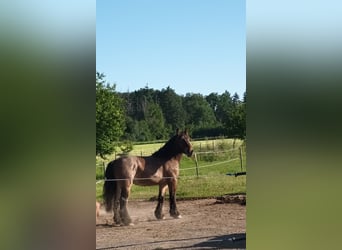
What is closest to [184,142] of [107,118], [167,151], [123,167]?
[167,151]

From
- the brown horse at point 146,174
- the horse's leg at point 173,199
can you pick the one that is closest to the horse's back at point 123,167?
the brown horse at point 146,174

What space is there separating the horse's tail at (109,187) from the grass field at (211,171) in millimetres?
365

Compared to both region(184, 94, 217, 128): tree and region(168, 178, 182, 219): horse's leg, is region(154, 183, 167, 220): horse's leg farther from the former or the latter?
region(184, 94, 217, 128): tree

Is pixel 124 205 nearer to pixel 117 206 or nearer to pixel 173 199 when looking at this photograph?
pixel 117 206

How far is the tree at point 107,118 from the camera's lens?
404 centimetres

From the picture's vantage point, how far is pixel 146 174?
4316 millimetres

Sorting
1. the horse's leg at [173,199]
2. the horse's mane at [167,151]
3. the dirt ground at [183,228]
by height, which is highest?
the horse's mane at [167,151]

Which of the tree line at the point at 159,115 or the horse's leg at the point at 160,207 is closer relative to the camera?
the tree line at the point at 159,115

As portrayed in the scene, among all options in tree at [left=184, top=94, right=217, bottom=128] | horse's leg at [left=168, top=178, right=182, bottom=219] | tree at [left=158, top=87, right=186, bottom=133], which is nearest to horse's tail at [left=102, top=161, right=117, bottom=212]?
horse's leg at [left=168, top=178, right=182, bottom=219]

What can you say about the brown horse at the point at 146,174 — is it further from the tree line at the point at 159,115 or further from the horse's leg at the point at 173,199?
the tree line at the point at 159,115
